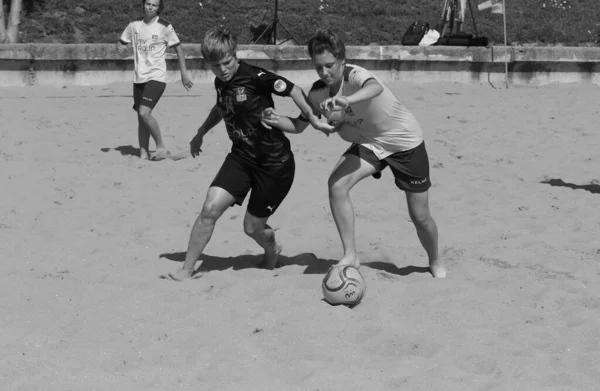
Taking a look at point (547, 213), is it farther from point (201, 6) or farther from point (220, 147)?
point (201, 6)

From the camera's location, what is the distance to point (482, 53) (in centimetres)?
1515

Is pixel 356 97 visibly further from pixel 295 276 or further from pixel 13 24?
pixel 13 24

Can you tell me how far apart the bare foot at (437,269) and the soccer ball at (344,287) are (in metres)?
0.74

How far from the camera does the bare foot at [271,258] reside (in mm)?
6477

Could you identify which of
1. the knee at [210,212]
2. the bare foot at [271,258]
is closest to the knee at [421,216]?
the bare foot at [271,258]

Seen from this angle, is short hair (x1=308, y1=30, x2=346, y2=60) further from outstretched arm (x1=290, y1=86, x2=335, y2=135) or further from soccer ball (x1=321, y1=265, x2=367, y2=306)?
soccer ball (x1=321, y1=265, x2=367, y2=306)

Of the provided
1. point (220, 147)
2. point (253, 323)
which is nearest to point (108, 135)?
point (220, 147)

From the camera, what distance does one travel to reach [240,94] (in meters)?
6.02

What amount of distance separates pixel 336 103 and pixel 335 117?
46cm

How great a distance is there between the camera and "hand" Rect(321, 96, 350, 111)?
17.8 ft

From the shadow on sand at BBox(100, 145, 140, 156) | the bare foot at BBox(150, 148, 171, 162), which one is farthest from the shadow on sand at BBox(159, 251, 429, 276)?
the shadow on sand at BBox(100, 145, 140, 156)

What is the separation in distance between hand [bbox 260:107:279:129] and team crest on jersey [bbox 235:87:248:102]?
16 centimetres

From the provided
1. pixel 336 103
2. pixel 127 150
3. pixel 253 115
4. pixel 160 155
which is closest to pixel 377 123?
pixel 336 103

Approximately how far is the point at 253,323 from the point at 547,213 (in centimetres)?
366
